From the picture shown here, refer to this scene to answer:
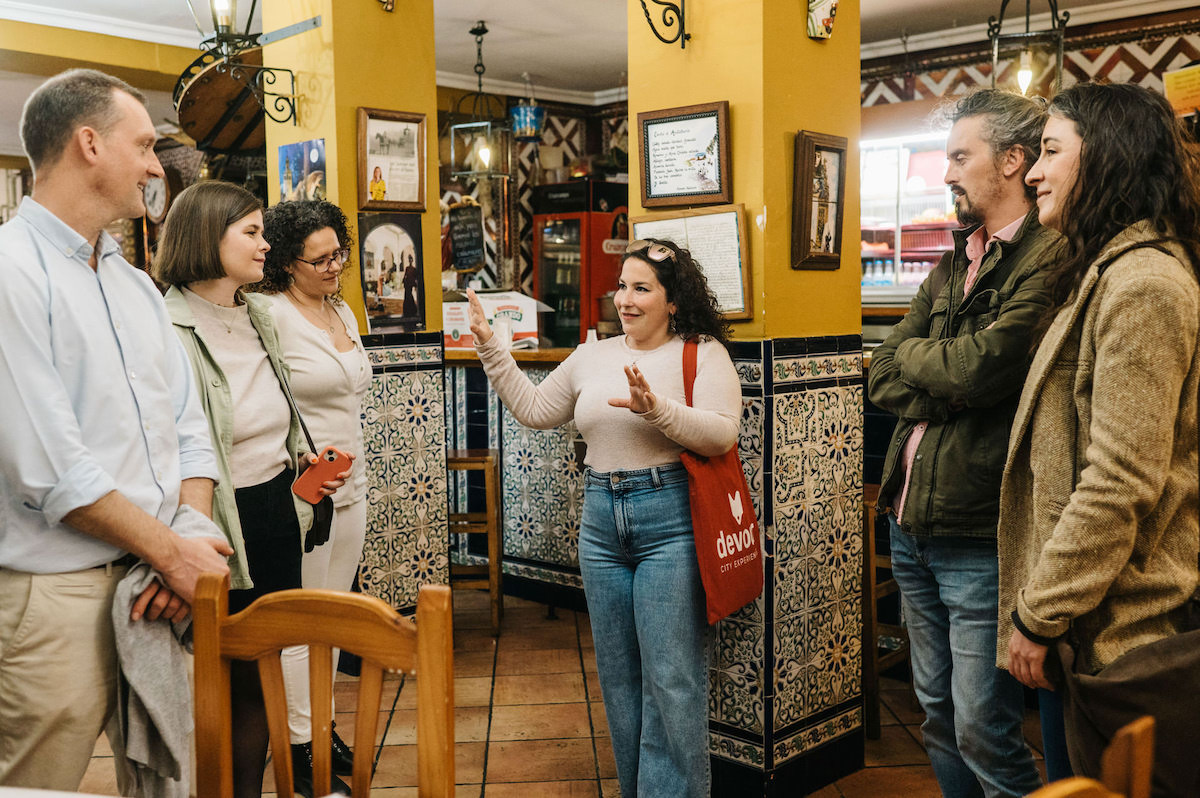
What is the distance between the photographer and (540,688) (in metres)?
3.93

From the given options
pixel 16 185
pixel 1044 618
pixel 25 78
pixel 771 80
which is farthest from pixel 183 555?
pixel 16 185

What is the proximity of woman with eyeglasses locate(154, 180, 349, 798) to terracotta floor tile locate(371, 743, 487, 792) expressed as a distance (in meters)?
0.74

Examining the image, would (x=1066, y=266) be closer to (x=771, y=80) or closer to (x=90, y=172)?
(x=771, y=80)

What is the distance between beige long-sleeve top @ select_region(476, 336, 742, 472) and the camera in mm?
2438

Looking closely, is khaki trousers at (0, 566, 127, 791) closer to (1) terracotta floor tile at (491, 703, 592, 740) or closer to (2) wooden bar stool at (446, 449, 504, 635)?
(1) terracotta floor tile at (491, 703, 592, 740)

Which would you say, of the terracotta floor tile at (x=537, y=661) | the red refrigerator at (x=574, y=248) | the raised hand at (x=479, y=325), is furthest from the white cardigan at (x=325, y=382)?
the red refrigerator at (x=574, y=248)

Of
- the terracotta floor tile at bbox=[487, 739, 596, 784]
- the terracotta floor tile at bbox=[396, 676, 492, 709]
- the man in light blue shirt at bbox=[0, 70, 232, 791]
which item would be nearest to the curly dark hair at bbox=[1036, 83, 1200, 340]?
the man in light blue shirt at bbox=[0, 70, 232, 791]

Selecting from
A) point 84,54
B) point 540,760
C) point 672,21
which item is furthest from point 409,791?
point 84,54

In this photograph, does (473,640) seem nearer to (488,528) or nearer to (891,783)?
(488,528)

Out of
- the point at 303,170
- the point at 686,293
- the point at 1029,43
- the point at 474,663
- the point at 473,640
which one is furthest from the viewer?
the point at 1029,43

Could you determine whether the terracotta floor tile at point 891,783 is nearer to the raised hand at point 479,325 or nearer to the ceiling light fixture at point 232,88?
the raised hand at point 479,325

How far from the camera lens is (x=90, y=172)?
1.73 m

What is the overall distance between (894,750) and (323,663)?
97.3 inches

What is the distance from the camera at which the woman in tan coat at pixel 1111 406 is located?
61.3 inches
